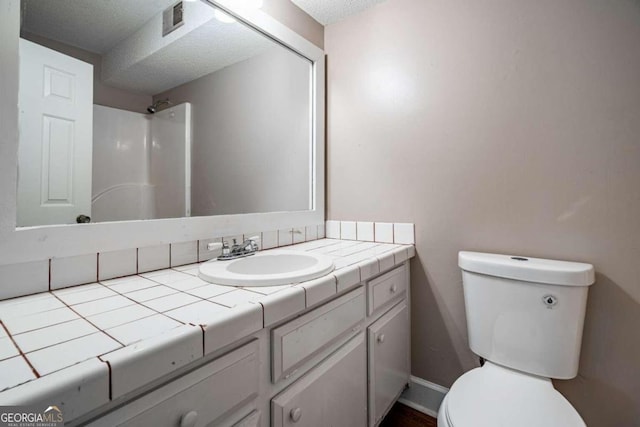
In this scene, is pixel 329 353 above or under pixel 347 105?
under

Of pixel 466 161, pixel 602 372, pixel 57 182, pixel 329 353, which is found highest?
pixel 466 161

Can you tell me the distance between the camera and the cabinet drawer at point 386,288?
108cm

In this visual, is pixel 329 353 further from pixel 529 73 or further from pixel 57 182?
pixel 529 73

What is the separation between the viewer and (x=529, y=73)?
114 centimetres

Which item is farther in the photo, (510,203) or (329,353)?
(510,203)

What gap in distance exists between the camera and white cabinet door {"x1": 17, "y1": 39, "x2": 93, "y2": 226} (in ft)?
2.40

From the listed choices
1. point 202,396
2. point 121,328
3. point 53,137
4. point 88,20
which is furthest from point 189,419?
point 88,20

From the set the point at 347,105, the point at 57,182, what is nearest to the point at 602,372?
the point at 347,105

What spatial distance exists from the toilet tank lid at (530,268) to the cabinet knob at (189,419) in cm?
101

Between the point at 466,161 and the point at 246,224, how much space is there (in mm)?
1014

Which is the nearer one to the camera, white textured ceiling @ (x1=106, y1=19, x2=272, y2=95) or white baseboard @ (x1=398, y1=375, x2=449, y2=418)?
→ white textured ceiling @ (x1=106, y1=19, x2=272, y2=95)

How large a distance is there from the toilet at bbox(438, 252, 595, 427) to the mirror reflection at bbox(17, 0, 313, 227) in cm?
98

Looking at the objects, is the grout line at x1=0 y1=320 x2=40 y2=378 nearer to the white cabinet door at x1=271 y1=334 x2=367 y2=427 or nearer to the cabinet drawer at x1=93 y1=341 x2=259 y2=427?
the cabinet drawer at x1=93 y1=341 x2=259 y2=427

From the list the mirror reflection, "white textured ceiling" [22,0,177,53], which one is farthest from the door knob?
"white textured ceiling" [22,0,177,53]
